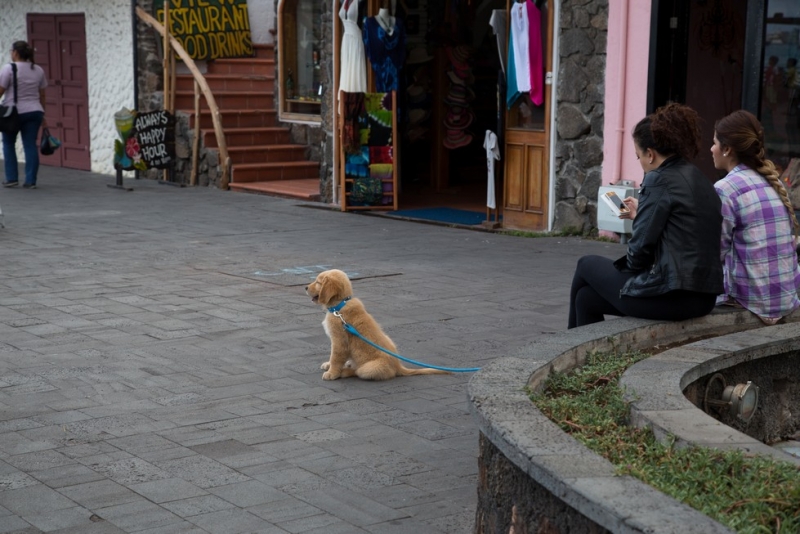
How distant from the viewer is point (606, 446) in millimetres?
3787

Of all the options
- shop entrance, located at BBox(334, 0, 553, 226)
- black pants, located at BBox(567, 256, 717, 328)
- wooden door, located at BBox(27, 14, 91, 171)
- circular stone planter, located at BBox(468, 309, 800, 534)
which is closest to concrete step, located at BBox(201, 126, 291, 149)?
shop entrance, located at BBox(334, 0, 553, 226)

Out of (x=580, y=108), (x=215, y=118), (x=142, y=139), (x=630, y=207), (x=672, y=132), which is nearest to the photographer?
(x=672, y=132)

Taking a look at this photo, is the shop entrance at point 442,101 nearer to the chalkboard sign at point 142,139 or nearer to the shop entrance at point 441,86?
the shop entrance at point 441,86

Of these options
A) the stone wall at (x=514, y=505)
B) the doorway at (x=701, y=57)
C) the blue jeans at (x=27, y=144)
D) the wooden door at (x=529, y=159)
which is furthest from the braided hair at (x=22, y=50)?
the stone wall at (x=514, y=505)

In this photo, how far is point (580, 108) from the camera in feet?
38.1

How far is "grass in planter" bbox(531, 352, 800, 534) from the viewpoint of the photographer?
315 cm

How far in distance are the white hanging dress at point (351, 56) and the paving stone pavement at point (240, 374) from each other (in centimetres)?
207

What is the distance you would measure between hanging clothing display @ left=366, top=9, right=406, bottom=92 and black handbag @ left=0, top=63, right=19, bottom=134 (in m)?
5.19

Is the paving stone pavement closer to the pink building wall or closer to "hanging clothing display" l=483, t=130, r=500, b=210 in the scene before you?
"hanging clothing display" l=483, t=130, r=500, b=210

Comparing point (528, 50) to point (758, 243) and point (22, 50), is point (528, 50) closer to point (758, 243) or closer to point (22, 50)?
point (758, 243)

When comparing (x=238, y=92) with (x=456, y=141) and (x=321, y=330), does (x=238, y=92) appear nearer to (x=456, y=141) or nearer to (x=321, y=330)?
(x=456, y=141)

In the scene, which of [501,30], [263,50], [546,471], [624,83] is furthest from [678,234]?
[263,50]

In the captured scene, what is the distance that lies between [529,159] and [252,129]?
5828mm

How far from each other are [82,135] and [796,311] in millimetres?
14902
